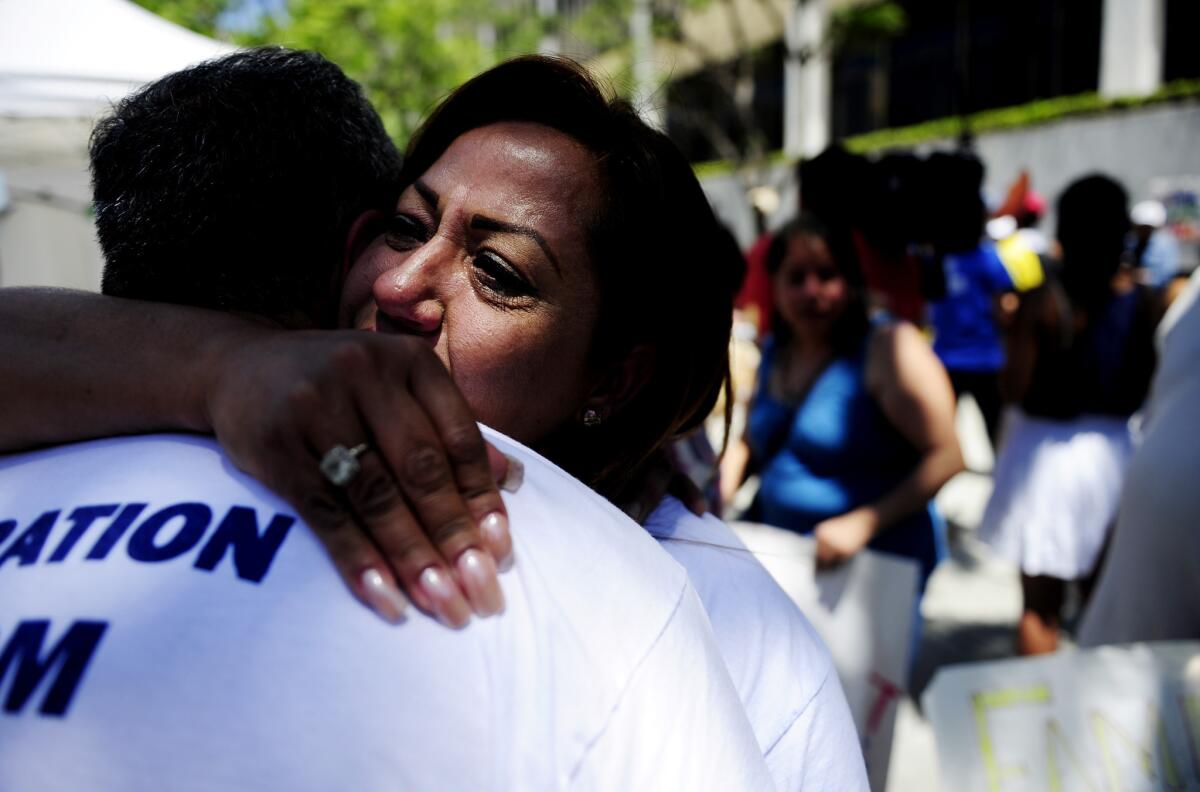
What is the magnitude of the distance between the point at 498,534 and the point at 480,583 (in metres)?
0.05

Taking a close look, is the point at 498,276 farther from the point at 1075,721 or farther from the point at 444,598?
the point at 1075,721

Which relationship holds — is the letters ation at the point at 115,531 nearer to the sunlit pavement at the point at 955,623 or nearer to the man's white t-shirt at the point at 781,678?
the man's white t-shirt at the point at 781,678

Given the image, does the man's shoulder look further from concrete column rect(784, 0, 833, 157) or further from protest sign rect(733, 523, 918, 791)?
concrete column rect(784, 0, 833, 157)

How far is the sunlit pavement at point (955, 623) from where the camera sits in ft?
11.5

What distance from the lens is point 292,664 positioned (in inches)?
26.6

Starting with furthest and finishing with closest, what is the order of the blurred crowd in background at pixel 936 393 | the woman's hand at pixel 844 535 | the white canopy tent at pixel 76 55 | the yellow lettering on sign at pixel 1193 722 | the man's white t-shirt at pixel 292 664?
the white canopy tent at pixel 76 55 → the blurred crowd in background at pixel 936 393 → the woman's hand at pixel 844 535 → the yellow lettering on sign at pixel 1193 722 → the man's white t-shirt at pixel 292 664

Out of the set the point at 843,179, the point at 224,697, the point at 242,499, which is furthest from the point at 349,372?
the point at 843,179

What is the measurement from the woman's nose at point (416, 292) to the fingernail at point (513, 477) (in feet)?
1.26

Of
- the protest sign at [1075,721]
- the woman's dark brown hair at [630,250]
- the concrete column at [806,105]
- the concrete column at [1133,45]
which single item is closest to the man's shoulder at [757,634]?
the woman's dark brown hair at [630,250]

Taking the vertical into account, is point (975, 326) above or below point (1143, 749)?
below

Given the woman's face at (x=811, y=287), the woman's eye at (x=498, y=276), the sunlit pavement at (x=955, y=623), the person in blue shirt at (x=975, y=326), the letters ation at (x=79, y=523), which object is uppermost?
the woman's eye at (x=498, y=276)

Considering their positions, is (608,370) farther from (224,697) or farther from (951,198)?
(951,198)

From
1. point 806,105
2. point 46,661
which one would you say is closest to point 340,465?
point 46,661

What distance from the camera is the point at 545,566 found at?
0.77m
